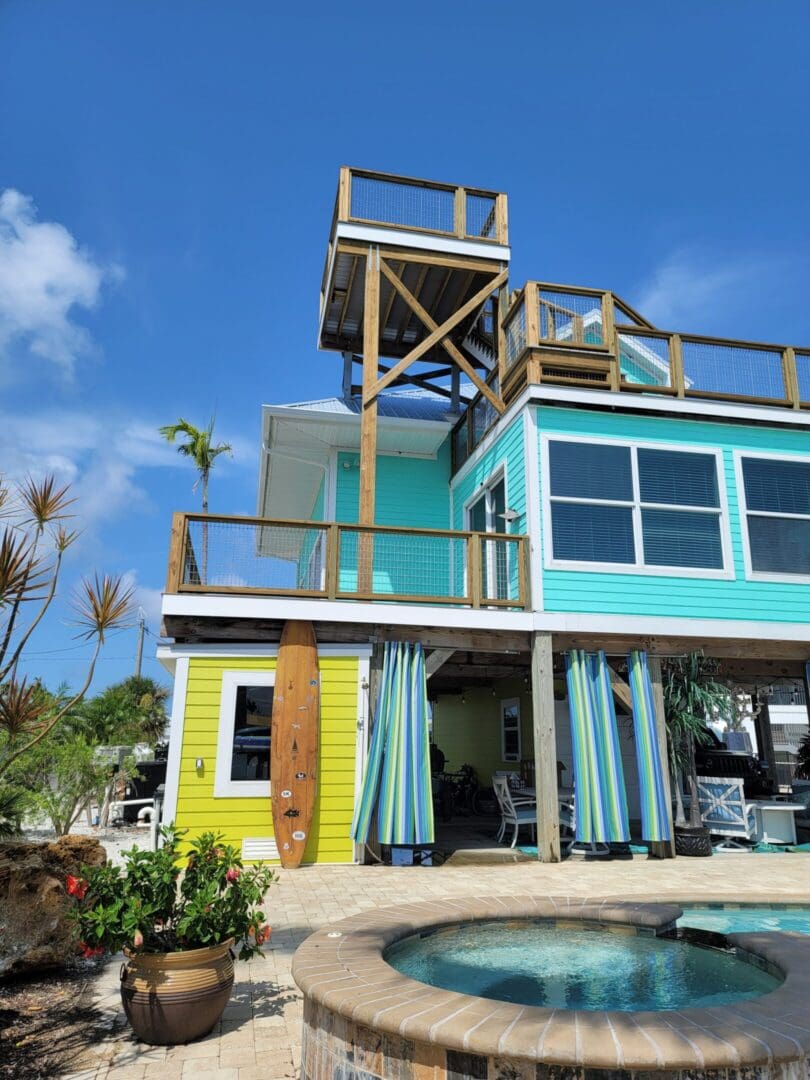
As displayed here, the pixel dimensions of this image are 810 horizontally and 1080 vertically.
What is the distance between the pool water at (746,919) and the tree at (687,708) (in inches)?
147

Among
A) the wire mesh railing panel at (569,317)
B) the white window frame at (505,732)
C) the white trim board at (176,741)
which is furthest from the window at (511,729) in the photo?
the white trim board at (176,741)

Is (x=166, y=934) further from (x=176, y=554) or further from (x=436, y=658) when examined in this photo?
(x=436, y=658)

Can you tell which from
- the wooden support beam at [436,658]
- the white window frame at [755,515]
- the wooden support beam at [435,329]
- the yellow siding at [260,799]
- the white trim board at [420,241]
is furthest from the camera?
the white trim board at [420,241]

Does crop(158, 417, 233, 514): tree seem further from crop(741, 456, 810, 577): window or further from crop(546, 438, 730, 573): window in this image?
crop(741, 456, 810, 577): window

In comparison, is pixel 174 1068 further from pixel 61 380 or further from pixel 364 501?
pixel 61 380

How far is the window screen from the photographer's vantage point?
28.7 ft

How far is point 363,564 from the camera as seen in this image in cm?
938

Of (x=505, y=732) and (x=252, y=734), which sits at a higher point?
(x=505, y=732)

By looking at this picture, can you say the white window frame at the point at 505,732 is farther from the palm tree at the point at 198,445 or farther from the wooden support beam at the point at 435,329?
the palm tree at the point at 198,445

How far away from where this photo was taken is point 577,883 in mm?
7418

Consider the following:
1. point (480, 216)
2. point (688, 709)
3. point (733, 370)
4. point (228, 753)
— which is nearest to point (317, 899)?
point (228, 753)

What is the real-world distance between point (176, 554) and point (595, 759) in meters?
5.68

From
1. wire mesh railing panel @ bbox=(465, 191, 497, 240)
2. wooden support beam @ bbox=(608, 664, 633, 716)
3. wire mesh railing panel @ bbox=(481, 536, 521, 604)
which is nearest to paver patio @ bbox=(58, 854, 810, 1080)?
wooden support beam @ bbox=(608, 664, 633, 716)

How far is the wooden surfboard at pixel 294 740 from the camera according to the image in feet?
27.8
